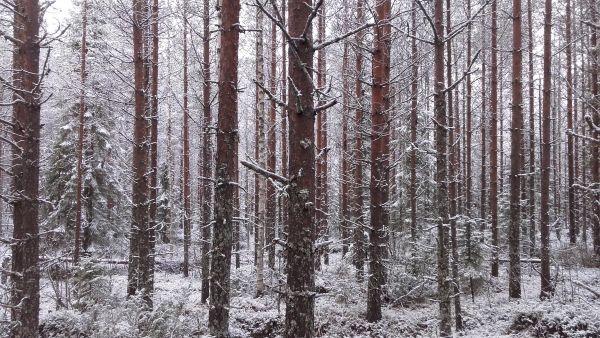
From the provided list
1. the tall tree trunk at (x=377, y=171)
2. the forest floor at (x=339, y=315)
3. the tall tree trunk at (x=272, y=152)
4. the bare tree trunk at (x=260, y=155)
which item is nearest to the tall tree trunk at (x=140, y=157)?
the forest floor at (x=339, y=315)

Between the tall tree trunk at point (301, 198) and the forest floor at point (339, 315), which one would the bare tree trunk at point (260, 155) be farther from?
the tall tree trunk at point (301, 198)

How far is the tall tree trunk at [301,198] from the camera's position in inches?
158

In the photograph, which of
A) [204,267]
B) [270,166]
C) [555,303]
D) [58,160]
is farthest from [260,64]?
[58,160]

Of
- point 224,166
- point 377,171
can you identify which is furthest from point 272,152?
point 224,166

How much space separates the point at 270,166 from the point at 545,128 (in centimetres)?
867

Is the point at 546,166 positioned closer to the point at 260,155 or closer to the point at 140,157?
the point at 260,155

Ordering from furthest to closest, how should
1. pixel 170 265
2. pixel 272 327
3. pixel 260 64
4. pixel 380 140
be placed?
pixel 170 265
pixel 260 64
pixel 272 327
pixel 380 140

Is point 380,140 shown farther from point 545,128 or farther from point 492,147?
point 492,147

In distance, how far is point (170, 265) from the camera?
23781mm

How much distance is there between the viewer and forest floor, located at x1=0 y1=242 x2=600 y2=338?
330 inches

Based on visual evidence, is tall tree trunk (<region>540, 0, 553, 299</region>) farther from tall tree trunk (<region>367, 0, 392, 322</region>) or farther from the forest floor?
tall tree trunk (<region>367, 0, 392, 322</region>)

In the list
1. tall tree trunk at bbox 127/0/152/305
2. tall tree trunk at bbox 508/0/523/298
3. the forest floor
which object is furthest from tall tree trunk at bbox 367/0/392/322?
tall tree trunk at bbox 127/0/152/305

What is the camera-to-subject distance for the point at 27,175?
20.5ft

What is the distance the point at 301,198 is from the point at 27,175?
4.67 meters
